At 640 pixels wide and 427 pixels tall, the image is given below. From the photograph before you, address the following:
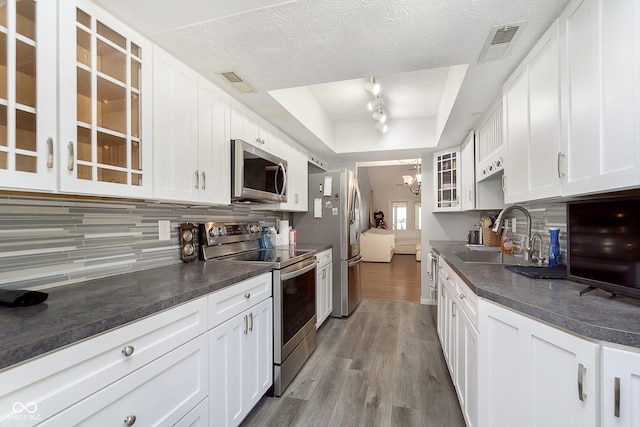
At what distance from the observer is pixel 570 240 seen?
1.29 m

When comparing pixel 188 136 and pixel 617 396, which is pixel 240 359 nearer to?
pixel 188 136

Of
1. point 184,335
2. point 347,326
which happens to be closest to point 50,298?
point 184,335

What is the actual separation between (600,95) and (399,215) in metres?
10.4

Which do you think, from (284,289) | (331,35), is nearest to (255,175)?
(284,289)

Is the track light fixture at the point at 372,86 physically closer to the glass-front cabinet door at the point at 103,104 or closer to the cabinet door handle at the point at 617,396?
the glass-front cabinet door at the point at 103,104

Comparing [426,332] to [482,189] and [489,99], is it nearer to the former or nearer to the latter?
[482,189]

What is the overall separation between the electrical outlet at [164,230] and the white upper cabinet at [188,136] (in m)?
0.29

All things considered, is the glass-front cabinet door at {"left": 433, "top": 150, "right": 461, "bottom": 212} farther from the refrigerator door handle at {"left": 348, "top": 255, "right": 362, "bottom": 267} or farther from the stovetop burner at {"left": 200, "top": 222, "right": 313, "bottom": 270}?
the stovetop burner at {"left": 200, "top": 222, "right": 313, "bottom": 270}

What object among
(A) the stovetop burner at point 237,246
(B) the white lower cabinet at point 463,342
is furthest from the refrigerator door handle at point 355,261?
(B) the white lower cabinet at point 463,342

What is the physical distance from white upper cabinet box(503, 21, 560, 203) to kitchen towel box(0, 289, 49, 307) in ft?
6.99

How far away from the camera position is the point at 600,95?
1.00 metres

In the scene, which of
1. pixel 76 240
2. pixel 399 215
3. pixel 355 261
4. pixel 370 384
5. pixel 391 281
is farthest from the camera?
pixel 399 215

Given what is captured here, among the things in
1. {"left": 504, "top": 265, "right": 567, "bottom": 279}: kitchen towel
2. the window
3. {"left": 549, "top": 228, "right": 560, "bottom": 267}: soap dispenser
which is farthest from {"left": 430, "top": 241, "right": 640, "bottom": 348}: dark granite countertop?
the window

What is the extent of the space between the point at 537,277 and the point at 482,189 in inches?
67.5
